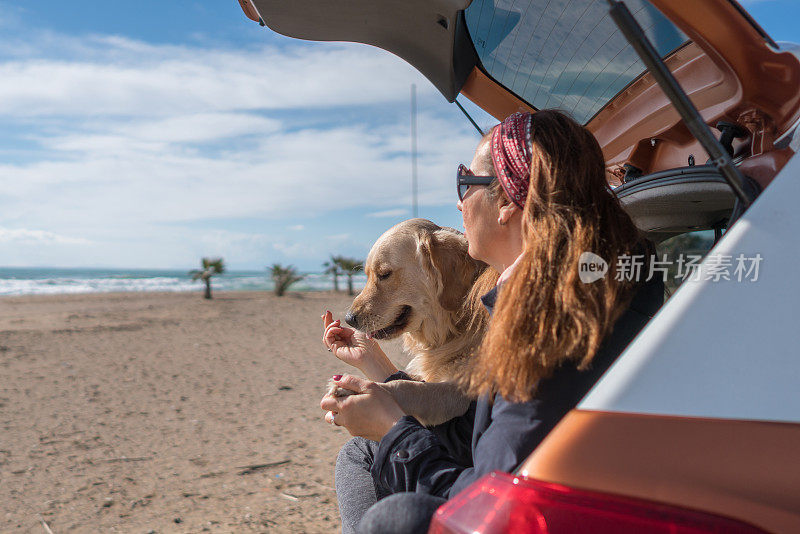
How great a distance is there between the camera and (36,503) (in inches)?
174

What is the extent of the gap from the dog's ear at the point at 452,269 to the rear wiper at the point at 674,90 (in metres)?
1.83

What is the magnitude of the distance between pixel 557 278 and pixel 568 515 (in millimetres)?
525

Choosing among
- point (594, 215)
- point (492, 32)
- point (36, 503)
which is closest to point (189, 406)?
point (36, 503)

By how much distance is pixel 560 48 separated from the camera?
7.09 feet

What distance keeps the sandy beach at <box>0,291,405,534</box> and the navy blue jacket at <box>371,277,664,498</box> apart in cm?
293

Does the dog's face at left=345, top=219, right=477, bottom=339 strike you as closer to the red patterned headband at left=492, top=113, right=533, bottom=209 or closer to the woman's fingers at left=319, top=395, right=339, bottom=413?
the woman's fingers at left=319, top=395, right=339, bottom=413

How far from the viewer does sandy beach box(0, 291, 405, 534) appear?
4281mm

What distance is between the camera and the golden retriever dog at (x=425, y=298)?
9.39 ft

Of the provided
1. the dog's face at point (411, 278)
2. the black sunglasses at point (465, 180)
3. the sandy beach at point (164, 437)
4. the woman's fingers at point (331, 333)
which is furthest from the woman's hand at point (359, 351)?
the sandy beach at point (164, 437)

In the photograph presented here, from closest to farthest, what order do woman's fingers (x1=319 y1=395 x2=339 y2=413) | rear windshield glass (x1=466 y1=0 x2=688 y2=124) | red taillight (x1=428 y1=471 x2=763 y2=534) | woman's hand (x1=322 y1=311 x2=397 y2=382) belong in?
red taillight (x1=428 y1=471 x2=763 y2=534), woman's fingers (x1=319 y1=395 x2=339 y2=413), rear windshield glass (x1=466 y1=0 x2=688 y2=124), woman's hand (x1=322 y1=311 x2=397 y2=382)

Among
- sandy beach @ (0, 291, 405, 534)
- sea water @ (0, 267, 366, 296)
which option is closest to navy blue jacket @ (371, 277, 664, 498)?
sandy beach @ (0, 291, 405, 534)

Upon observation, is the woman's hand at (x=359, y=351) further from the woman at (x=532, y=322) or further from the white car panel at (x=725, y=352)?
the white car panel at (x=725, y=352)

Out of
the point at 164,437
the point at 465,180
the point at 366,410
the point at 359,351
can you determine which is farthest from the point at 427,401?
the point at 164,437

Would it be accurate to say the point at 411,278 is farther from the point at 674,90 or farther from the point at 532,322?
the point at 674,90
